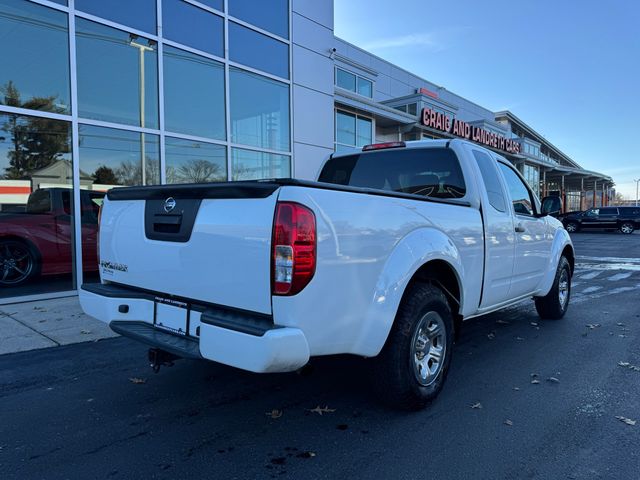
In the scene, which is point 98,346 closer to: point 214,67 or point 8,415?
point 8,415

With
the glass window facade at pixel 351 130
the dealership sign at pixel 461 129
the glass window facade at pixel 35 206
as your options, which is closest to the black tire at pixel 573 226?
the dealership sign at pixel 461 129

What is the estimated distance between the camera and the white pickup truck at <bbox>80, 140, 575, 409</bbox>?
94.6 inches

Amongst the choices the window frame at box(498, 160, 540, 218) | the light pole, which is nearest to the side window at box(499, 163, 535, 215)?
the window frame at box(498, 160, 540, 218)

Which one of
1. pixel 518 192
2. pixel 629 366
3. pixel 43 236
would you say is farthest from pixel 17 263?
pixel 629 366

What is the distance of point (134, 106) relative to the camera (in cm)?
877

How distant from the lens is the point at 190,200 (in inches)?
113

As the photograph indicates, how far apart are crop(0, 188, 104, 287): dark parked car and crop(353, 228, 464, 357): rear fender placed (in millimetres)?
6584

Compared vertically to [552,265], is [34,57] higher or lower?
higher

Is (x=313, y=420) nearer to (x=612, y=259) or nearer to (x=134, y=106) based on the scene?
(x=134, y=106)

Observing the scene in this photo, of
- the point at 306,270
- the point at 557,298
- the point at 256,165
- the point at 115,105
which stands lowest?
the point at 557,298

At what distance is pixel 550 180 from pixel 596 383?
49385 mm

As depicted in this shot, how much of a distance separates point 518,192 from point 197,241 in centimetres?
373

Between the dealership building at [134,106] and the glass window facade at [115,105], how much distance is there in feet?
0.07

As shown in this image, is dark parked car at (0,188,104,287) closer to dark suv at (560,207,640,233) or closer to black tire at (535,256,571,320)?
black tire at (535,256,571,320)
